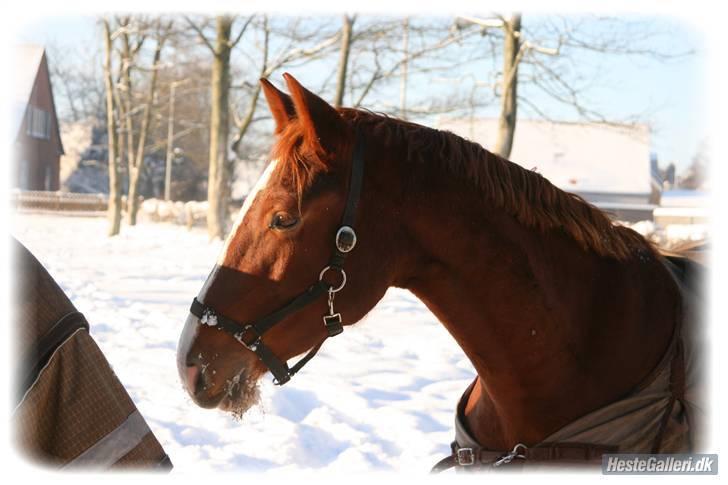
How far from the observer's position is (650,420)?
7.95ft

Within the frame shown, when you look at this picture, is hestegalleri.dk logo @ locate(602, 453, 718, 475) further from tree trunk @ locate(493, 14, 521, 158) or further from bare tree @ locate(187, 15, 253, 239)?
bare tree @ locate(187, 15, 253, 239)

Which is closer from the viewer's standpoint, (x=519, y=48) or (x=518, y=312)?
(x=518, y=312)

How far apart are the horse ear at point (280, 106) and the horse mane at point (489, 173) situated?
A: 0.30ft

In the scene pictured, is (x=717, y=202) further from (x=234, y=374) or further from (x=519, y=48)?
(x=519, y=48)

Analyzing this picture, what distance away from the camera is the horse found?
7.94ft

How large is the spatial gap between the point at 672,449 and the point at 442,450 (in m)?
2.46

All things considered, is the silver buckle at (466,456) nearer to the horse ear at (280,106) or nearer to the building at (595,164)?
the horse ear at (280,106)

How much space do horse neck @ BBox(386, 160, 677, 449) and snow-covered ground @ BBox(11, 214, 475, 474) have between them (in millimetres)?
490

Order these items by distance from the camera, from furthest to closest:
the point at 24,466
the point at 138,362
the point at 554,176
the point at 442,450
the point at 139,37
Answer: the point at 554,176 < the point at 139,37 < the point at 138,362 < the point at 442,450 < the point at 24,466

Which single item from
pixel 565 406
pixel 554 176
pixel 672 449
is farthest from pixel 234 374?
pixel 554 176

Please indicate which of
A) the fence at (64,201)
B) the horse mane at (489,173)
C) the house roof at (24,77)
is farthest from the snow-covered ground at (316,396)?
the fence at (64,201)

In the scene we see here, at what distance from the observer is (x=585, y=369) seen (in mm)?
2518

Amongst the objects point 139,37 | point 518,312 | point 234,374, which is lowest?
point 234,374

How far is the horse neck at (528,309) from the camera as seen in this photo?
99.0 inches
